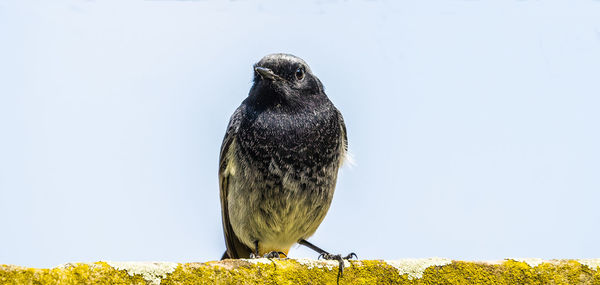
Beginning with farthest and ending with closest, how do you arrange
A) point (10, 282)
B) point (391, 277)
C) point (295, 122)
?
point (295, 122)
point (391, 277)
point (10, 282)

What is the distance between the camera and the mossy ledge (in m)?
3.02

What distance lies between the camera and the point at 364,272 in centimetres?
347

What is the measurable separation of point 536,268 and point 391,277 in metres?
0.77

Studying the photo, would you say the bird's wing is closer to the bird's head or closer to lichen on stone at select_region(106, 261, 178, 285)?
the bird's head

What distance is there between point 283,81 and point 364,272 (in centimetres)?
348

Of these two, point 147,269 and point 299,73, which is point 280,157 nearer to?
point 299,73

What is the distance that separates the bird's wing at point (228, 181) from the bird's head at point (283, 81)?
39cm

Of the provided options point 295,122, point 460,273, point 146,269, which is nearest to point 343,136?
point 295,122

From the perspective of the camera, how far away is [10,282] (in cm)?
267

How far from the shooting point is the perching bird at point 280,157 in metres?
6.37

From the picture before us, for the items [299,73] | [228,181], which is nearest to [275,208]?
[228,181]

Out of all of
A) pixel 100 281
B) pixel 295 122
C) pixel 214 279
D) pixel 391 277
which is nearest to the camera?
pixel 100 281

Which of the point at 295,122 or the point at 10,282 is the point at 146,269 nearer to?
the point at 10,282

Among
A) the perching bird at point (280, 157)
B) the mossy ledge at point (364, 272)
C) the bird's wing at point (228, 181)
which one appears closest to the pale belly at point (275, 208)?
the perching bird at point (280, 157)
